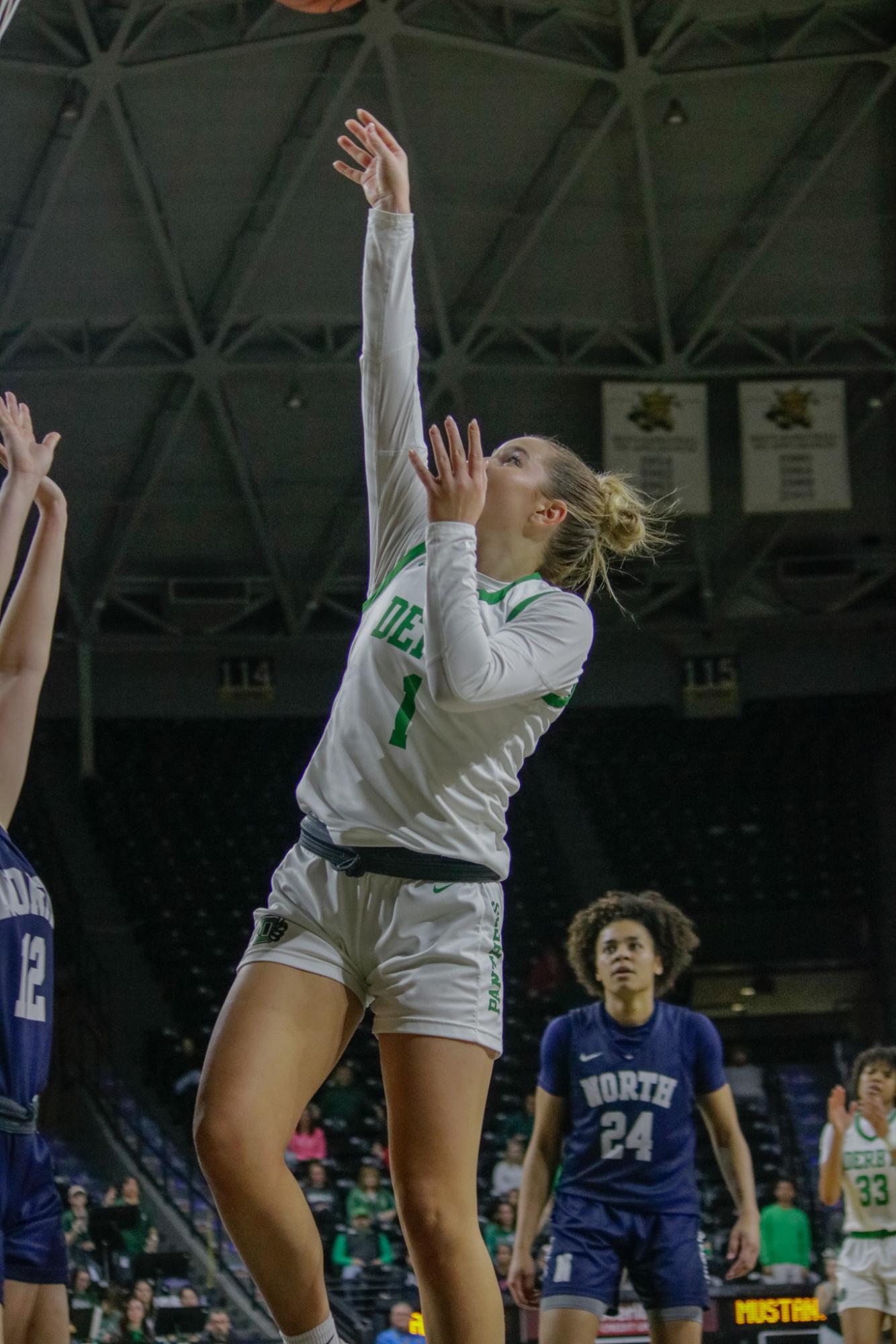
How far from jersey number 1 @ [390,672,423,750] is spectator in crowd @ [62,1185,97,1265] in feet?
27.4

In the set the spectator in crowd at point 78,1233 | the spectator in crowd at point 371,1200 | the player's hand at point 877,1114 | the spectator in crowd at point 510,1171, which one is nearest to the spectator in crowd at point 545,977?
the spectator in crowd at point 510,1171

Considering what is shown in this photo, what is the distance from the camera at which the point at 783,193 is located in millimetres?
15047

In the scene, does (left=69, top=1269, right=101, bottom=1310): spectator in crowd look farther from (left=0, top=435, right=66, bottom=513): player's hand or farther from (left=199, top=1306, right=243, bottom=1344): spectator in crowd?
(left=0, top=435, right=66, bottom=513): player's hand

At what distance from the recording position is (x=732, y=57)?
45.5ft

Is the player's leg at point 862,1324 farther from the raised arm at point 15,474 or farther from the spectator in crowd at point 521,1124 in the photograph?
the spectator in crowd at point 521,1124

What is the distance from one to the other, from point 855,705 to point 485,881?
736 inches

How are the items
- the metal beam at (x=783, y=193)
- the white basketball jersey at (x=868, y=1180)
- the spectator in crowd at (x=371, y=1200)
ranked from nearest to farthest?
1. the white basketball jersey at (x=868, y=1180)
2. the spectator in crowd at (x=371, y=1200)
3. the metal beam at (x=783, y=193)

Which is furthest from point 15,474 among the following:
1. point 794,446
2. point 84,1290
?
point 794,446

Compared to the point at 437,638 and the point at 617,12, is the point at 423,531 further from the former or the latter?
the point at 617,12

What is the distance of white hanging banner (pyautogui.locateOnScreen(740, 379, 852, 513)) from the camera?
16.2m

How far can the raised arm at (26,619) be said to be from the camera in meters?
3.65

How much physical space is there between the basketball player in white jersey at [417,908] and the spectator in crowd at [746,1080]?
1492cm

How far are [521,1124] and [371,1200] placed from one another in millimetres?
2700

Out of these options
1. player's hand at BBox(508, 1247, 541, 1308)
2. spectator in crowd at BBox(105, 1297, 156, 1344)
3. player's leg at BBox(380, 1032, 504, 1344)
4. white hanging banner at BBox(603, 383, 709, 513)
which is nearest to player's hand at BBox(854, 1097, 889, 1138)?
player's hand at BBox(508, 1247, 541, 1308)
